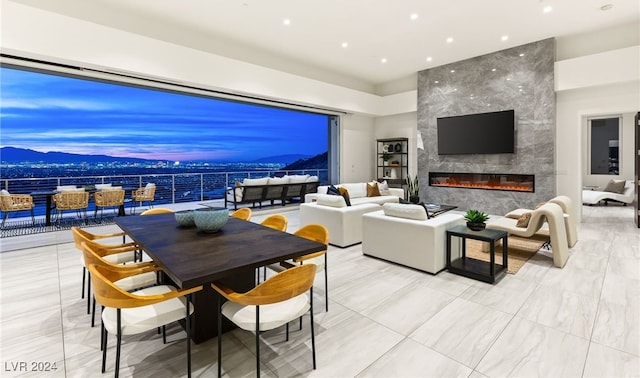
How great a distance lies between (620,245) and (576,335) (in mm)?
3598

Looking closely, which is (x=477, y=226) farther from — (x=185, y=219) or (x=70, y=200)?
(x=70, y=200)

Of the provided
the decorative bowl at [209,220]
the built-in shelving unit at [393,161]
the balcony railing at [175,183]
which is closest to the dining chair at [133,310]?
the decorative bowl at [209,220]

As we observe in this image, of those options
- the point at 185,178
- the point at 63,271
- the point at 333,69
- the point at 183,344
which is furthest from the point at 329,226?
the point at 185,178

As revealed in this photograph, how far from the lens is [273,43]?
654cm

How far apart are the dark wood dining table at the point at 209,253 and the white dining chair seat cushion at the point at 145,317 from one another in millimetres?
241

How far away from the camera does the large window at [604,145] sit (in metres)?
9.13

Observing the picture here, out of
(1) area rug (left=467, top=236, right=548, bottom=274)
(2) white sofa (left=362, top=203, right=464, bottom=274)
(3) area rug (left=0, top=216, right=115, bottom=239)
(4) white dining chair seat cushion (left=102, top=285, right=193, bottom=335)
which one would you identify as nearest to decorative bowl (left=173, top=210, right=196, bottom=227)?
(4) white dining chair seat cushion (left=102, top=285, right=193, bottom=335)

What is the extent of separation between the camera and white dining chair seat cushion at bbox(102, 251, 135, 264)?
2.71 m

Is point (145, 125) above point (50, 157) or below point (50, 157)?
above

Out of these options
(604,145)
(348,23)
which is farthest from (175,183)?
(604,145)

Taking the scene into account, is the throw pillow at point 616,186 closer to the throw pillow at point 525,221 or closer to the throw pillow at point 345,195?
the throw pillow at point 525,221

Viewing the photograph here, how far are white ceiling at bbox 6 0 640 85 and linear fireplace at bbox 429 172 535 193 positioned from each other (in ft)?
9.58

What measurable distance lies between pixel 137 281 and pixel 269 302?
1238 mm

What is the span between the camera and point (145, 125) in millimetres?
13359
